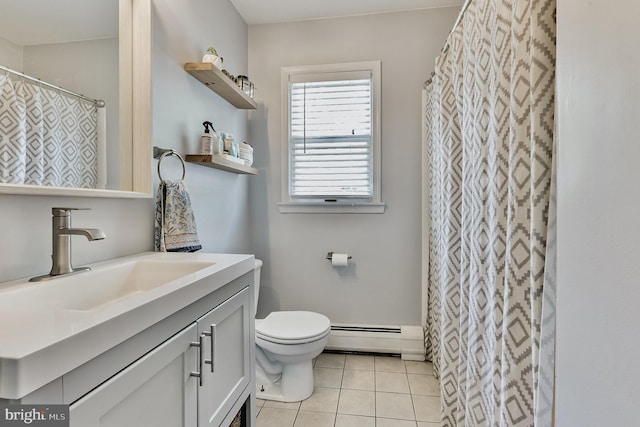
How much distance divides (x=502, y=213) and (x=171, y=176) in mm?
1389

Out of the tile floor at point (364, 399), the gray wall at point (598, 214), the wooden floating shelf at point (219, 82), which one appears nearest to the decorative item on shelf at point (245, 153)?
the wooden floating shelf at point (219, 82)

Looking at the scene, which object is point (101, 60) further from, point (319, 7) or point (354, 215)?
point (354, 215)

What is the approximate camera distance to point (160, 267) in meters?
1.14

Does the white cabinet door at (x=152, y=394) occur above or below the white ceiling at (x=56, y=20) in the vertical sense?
below

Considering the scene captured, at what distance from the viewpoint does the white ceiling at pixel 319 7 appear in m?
2.17

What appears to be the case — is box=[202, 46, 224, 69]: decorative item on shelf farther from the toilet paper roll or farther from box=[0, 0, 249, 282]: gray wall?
the toilet paper roll

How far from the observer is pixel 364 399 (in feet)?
5.98

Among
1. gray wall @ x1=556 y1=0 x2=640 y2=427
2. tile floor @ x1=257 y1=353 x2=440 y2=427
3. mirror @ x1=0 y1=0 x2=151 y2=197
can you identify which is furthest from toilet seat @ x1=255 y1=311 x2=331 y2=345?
gray wall @ x1=556 y1=0 x2=640 y2=427

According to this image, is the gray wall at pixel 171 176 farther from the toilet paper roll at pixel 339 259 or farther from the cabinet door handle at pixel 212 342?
the toilet paper roll at pixel 339 259

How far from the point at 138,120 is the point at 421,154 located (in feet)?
5.78

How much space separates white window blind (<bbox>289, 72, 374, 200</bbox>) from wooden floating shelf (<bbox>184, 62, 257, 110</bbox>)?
0.42 meters

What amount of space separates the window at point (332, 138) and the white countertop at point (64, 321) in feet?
4.71

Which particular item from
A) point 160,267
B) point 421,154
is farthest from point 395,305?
point 160,267

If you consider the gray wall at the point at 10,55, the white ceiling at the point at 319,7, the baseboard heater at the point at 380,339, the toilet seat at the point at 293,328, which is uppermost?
the white ceiling at the point at 319,7
